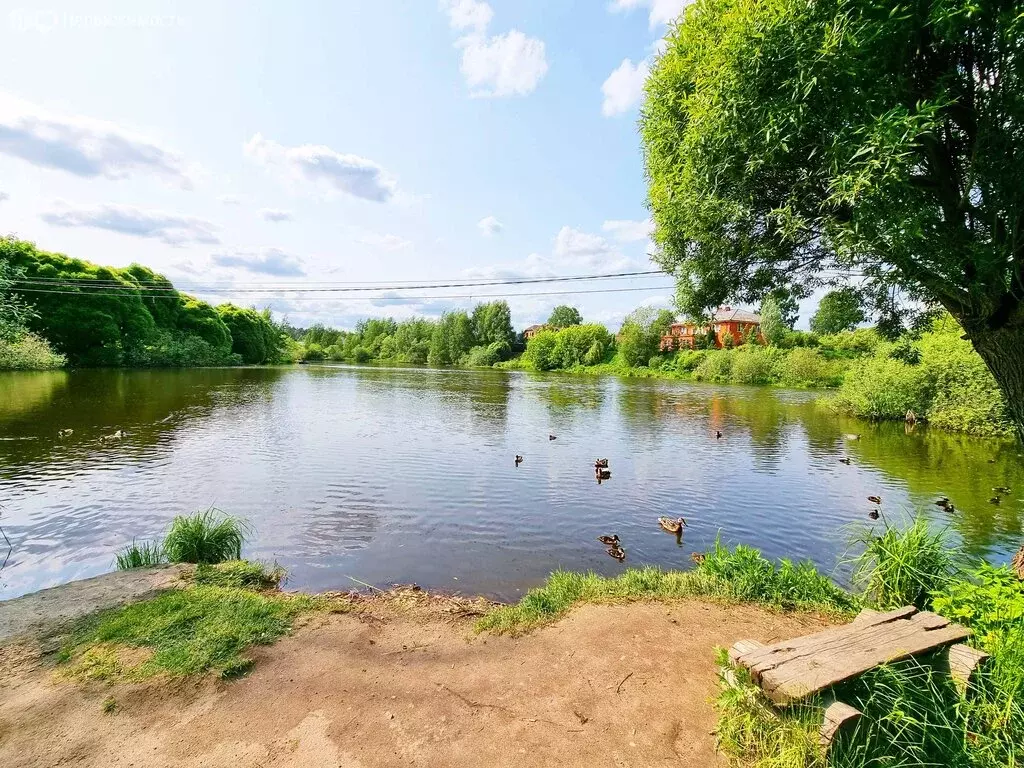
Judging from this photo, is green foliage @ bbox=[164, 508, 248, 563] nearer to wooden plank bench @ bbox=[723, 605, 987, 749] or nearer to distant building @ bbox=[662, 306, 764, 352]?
wooden plank bench @ bbox=[723, 605, 987, 749]

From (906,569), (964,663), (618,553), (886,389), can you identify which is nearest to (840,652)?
(964,663)

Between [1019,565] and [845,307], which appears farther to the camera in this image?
[845,307]

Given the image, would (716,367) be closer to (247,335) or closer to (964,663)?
(964,663)

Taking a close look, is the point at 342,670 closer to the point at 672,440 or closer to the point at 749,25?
the point at 749,25

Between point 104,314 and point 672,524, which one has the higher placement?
point 104,314

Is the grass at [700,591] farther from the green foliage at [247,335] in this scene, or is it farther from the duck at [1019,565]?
the green foliage at [247,335]

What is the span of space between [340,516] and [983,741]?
12.0 m

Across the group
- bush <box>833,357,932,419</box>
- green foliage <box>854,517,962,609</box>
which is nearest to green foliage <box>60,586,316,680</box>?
green foliage <box>854,517,962,609</box>

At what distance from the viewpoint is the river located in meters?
10.1

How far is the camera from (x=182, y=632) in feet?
18.3

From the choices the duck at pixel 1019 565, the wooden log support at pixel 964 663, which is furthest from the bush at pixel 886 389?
the wooden log support at pixel 964 663

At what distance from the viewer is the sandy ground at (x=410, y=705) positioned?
382cm

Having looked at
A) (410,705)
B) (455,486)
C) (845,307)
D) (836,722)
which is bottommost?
(455,486)

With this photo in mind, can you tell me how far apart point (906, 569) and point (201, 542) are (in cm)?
1118
